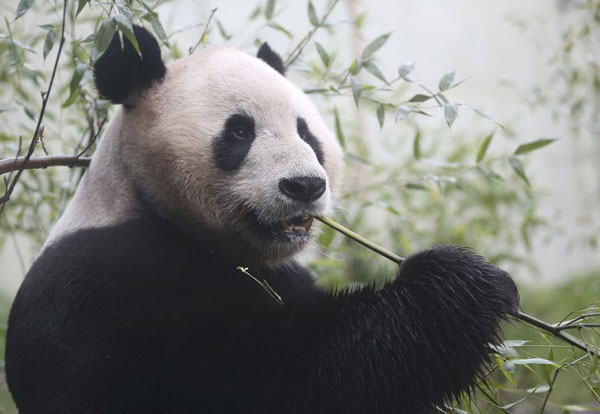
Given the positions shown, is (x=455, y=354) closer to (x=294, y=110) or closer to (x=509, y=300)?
(x=509, y=300)

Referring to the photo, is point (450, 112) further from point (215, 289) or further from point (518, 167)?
point (215, 289)

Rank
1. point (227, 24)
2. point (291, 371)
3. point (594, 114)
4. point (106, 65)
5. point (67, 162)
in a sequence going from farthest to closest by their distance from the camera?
point (227, 24) < point (594, 114) < point (67, 162) < point (106, 65) < point (291, 371)

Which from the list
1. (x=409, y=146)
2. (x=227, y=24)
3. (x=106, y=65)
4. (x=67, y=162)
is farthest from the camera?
(x=409, y=146)

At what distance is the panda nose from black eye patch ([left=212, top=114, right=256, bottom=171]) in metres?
0.22

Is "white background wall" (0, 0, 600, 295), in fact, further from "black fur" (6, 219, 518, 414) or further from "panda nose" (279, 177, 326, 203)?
"black fur" (6, 219, 518, 414)

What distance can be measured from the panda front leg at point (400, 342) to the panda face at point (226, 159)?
1.22 ft

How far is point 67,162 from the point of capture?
96.3 inches

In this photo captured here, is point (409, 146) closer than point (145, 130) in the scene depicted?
No

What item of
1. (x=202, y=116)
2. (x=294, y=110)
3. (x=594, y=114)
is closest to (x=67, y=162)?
(x=202, y=116)

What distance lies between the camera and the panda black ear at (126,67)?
90.0 inches

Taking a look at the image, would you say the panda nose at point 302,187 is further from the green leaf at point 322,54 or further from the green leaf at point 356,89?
the green leaf at point 322,54

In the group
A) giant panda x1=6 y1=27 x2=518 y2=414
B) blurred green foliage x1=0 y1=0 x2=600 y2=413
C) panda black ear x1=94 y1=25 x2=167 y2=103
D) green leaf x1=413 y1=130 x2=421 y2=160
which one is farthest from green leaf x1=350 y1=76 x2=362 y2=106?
panda black ear x1=94 y1=25 x2=167 y2=103

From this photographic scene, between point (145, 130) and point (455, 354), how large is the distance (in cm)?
137

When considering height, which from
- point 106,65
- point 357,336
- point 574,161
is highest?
point 106,65
